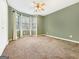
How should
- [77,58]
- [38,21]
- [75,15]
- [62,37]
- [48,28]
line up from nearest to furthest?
[77,58], [75,15], [62,37], [48,28], [38,21]

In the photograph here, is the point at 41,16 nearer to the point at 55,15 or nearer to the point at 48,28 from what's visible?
the point at 48,28

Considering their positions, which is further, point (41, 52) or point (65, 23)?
point (65, 23)

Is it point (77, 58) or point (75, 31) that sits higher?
point (75, 31)

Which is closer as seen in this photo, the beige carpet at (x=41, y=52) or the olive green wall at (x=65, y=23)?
the beige carpet at (x=41, y=52)

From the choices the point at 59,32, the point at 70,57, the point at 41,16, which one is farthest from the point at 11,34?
the point at 41,16

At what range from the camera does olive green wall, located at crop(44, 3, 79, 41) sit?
18.6 ft

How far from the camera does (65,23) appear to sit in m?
6.47

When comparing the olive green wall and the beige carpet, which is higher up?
the olive green wall

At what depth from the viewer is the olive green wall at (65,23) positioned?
5660 mm

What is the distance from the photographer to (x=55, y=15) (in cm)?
778

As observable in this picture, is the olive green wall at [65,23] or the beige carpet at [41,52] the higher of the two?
the olive green wall at [65,23]

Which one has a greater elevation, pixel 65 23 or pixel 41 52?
pixel 65 23

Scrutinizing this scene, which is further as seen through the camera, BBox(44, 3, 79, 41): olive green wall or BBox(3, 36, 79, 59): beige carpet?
BBox(44, 3, 79, 41): olive green wall

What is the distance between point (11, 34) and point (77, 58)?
166 inches
